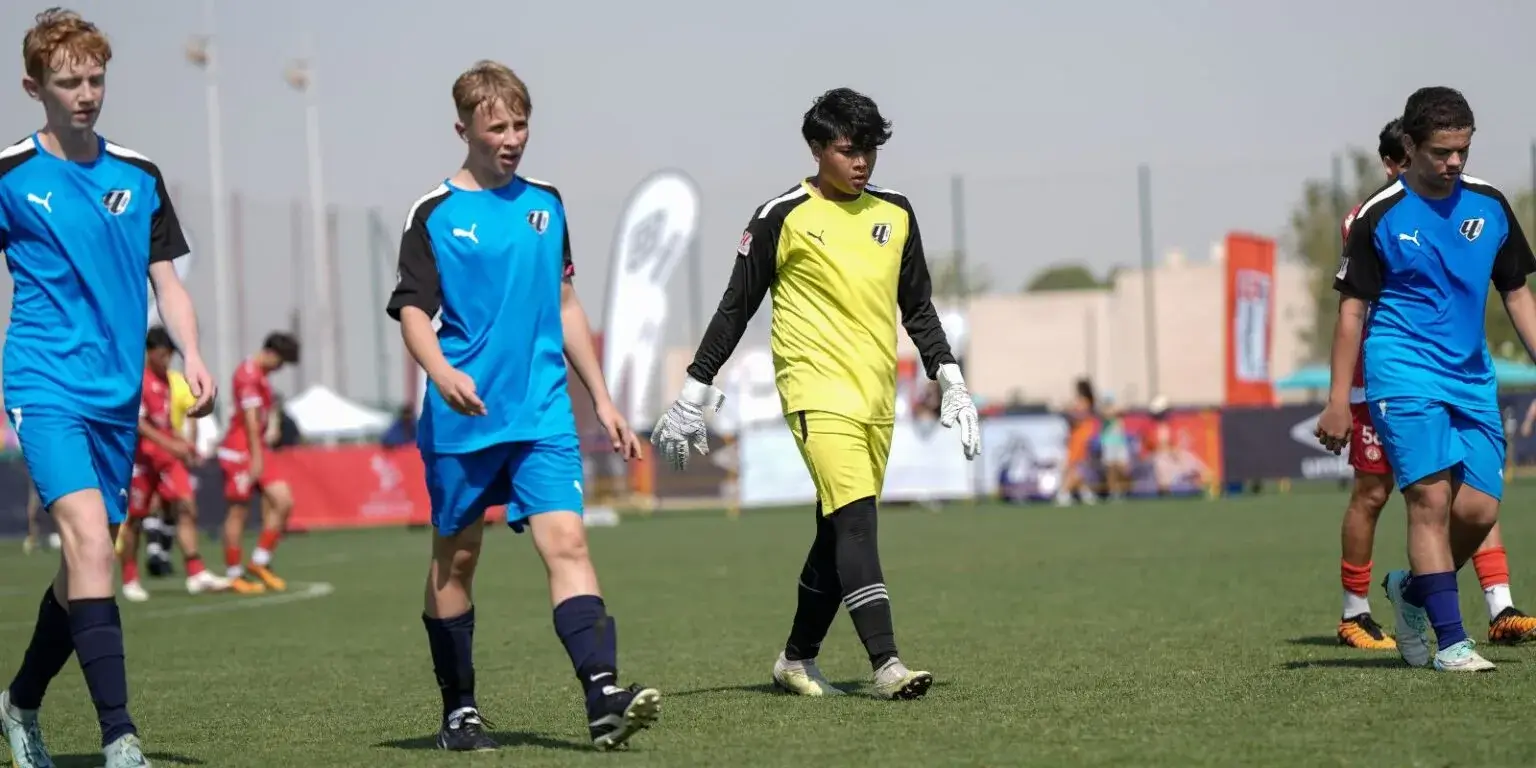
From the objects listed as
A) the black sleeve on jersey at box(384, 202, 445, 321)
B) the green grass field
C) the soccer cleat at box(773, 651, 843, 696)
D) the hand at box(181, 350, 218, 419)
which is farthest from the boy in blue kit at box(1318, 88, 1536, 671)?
the hand at box(181, 350, 218, 419)

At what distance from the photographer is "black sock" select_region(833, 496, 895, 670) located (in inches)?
265

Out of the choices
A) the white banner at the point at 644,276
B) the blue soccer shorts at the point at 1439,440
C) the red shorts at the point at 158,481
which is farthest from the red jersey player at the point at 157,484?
the white banner at the point at 644,276

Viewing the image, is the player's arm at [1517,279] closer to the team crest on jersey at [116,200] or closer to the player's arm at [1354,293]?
the player's arm at [1354,293]

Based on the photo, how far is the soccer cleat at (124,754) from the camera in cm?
529

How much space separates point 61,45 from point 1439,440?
182 inches

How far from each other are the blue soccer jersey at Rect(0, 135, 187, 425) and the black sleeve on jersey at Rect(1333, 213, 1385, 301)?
4.08 metres

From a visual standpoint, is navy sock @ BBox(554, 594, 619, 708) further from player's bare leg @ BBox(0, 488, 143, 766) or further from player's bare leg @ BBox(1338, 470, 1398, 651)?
player's bare leg @ BBox(1338, 470, 1398, 651)

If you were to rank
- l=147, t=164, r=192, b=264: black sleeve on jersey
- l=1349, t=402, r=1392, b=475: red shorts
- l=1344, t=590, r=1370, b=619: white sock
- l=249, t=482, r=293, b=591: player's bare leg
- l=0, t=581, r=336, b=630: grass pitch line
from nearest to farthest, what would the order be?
l=147, t=164, r=192, b=264: black sleeve on jersey
l=1349, t=402, r=1392, b=475: red shorts
l=1344, t=590, r=1370, b=619: white sock
l=0, t=581, r=336, b=630: grass pitch line
l=249, t=482, r=293, b=591: player's bare leg

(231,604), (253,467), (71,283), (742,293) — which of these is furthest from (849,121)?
(253,467)

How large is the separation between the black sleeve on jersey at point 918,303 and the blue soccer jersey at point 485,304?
72.0 inches

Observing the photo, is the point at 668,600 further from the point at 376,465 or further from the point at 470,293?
the point at 376,465

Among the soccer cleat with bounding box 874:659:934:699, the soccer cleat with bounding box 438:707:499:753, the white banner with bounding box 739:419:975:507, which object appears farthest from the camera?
the white banner with bounding box 739:419:975:507

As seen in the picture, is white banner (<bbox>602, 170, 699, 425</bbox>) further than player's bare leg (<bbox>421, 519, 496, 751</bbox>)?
Yes

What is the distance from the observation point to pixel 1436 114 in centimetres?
665
